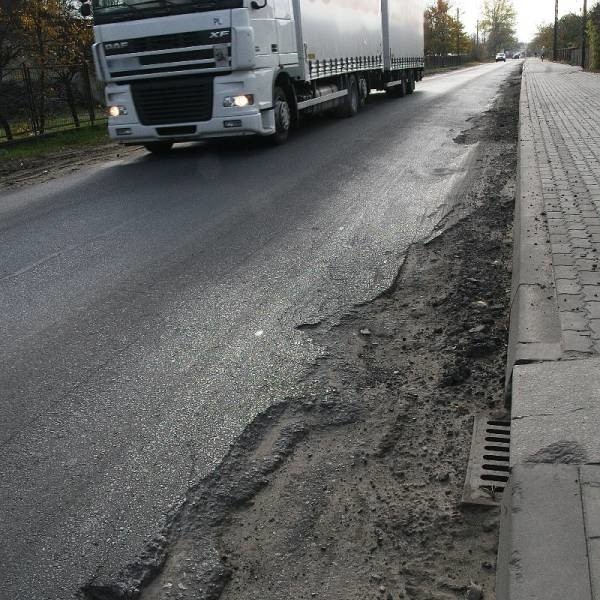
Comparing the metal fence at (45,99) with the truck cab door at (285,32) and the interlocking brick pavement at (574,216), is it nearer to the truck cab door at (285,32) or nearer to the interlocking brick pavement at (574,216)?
the truck cab door at (285,32)

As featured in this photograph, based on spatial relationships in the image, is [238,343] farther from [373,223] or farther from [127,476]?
[373,223]

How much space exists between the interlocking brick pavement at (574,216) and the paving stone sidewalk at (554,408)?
1 centimetres

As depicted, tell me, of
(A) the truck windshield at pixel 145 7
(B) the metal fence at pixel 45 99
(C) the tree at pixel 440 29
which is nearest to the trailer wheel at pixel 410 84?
(B) the metal fence at pixel 45 99

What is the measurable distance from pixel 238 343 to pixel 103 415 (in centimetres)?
103

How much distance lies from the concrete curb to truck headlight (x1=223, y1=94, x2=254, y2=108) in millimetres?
5724

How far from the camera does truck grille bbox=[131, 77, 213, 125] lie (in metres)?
11.3

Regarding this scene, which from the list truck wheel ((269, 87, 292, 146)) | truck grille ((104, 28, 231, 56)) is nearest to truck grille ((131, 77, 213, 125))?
truck grille ((104, 28, 231, 56))

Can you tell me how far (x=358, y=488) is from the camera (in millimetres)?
2734

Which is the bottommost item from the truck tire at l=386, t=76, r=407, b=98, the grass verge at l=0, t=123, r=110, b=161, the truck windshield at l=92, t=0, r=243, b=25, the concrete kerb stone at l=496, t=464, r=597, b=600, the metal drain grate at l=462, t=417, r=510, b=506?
the metal drain grate at l=462, t=417, r=510, b=506

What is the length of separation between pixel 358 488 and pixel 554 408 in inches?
34.3

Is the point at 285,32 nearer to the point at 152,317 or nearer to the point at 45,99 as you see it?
the point at 45,99

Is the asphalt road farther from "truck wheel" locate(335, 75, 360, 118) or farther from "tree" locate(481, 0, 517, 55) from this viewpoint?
"tree" locate(481, 0, 517, 55)

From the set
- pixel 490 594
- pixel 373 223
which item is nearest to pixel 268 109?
pixel 373 223

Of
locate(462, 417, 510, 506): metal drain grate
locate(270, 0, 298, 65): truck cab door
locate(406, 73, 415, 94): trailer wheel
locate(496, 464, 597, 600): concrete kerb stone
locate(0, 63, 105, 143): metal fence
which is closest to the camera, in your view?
locate(496, 464, 597, 600): concrete kerb stone
